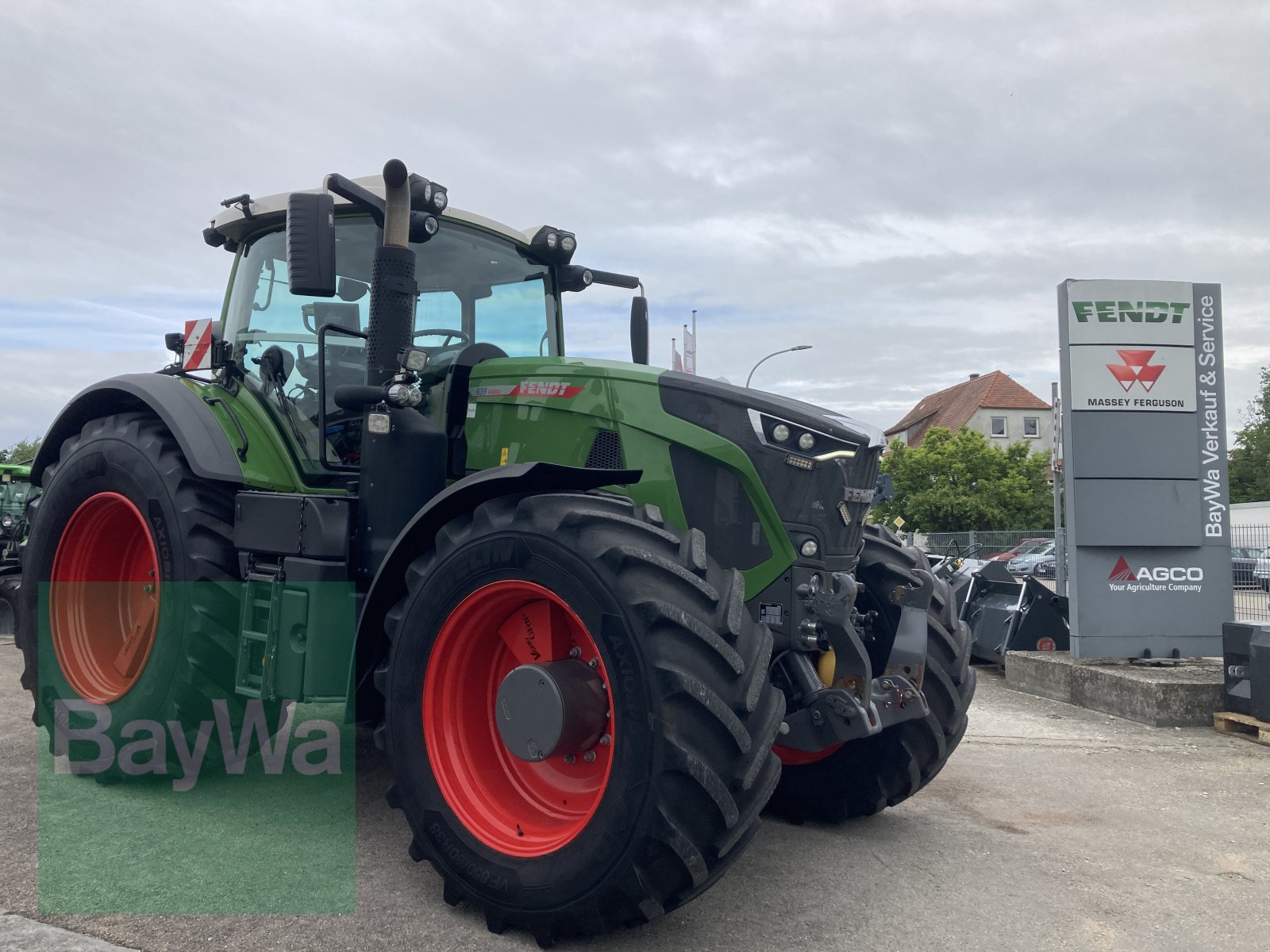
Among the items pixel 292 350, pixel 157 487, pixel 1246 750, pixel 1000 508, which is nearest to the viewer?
pixel 157 487

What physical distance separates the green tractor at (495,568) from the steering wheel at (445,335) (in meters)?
0.01

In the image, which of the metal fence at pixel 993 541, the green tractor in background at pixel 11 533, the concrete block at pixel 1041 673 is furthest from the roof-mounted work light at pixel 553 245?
the metal fence at pixel 993 541

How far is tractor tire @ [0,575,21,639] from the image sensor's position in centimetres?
964

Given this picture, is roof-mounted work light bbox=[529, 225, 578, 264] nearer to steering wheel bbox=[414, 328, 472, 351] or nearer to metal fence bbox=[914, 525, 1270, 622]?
steering wheel bbox=[414, 328, 472, 351]

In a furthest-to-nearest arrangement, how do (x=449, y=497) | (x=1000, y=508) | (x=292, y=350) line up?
(x=1000, y=508)
(x=292, y=350)
(x=449, y=497)

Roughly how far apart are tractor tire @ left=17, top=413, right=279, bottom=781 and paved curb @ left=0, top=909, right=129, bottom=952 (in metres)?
1.48

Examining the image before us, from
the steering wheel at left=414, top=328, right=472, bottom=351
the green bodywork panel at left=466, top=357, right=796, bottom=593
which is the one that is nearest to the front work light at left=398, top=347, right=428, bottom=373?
the green bodywork panel at left=466, top=357, right=796, bottom=593

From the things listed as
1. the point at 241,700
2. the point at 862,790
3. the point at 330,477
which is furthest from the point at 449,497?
the point at 862,790

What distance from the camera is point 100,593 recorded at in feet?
17.4

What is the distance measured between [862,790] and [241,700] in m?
2.79

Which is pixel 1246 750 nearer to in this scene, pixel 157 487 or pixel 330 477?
pixel 330 477

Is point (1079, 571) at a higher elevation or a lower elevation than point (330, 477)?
lower

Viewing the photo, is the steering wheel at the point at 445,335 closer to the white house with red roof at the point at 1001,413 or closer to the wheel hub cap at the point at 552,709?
the wheel hub cap at the point at 552,709

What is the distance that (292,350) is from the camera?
4.96 meters
